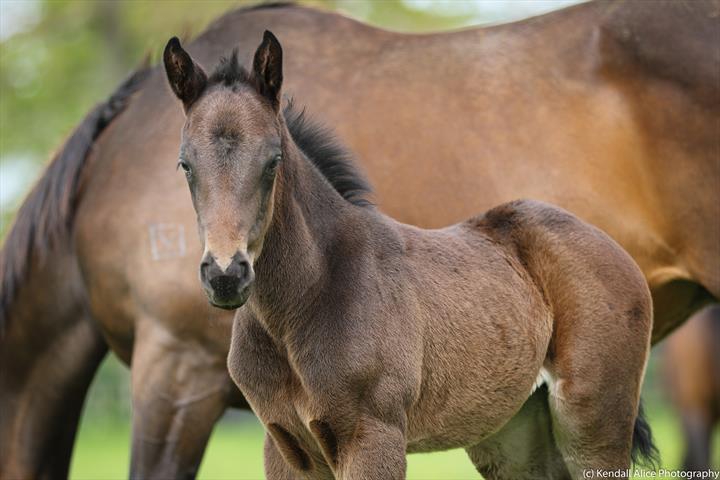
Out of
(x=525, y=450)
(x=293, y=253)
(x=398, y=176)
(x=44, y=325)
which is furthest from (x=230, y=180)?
(x=44, y=325)

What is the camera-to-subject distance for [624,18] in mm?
5125

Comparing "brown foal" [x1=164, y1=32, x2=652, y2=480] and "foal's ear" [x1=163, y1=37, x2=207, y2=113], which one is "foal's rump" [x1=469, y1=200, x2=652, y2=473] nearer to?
"brown foal" [x1=164, y1=32, x2=652, y2=480]

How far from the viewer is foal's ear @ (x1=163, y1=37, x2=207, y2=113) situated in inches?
131

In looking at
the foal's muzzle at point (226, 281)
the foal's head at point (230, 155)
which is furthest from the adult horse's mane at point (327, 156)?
the foal's muzzle at point (226, 281)

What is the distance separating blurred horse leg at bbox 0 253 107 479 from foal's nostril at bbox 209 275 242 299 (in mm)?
2477

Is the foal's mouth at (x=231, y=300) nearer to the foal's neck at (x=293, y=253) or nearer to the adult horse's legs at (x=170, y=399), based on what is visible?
the foal's neck at (x=293, y=253)

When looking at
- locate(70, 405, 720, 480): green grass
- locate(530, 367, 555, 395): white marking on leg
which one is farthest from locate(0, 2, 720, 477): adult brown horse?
locate(70, 405, 720, 480): green grass

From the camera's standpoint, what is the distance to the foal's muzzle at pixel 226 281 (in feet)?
9.60

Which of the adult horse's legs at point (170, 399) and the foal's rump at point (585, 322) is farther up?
the foal's rump at point (585, 322)

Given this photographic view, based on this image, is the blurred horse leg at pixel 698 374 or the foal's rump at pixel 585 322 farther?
the blurred horse leg at pixel 698 374

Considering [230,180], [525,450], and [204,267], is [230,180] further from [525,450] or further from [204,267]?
[525,450]

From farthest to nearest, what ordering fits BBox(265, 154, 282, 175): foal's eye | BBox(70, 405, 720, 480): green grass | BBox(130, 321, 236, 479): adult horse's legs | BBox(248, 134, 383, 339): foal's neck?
1. BBox(70, 405, 720, 480): green grass
2. BBox(130, 321, 236, 479): adult horse's legs
3. BBox(248, 134, 383, 339): foal's neck
4. BBox(265, 154, 282, 175): foal's eye

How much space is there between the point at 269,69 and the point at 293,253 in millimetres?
609

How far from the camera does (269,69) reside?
335 centimetres
